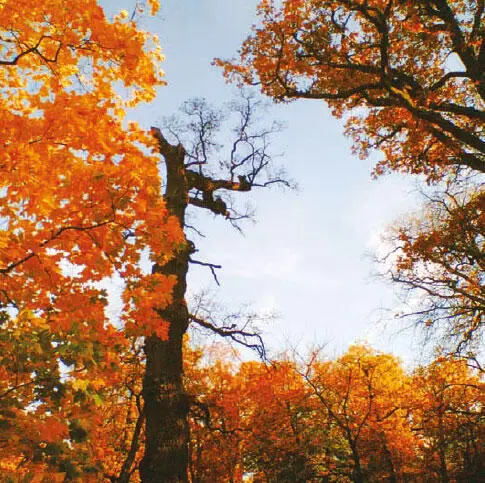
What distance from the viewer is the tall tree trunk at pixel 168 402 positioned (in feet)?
18.5

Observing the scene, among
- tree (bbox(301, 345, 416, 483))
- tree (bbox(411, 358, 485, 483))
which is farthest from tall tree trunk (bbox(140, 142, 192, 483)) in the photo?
tree (bbox(301, 345, 416, 483))

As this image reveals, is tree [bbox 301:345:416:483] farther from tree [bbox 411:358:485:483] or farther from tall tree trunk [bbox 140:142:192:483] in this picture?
tall tree trunk [bbox 140:142:192:483]

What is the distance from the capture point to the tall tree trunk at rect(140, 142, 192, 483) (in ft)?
18.5

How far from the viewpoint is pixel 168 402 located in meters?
6.13

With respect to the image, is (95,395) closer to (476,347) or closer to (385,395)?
(476,347)

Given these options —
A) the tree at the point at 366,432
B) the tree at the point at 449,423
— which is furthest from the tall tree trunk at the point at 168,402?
the tree at the point at 366,432

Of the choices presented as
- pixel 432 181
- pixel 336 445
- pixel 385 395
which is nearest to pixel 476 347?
pixel 432 181

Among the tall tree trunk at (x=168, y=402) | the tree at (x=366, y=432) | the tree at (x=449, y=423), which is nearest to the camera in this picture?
the tall tree trunk at (x=168, y=402)

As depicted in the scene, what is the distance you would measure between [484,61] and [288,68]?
4.21m

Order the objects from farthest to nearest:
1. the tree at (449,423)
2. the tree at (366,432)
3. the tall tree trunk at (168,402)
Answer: the tree at (366,432), the tree at (449,423), the tall tree trunk at (168,402)

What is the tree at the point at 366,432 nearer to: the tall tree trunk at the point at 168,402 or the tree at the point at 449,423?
the tree at the point at 449,423

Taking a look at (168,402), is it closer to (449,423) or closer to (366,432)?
(449,423)

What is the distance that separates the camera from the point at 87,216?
4926 mm

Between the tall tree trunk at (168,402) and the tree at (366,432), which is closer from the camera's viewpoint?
the tall tree trunk at (168,402)
